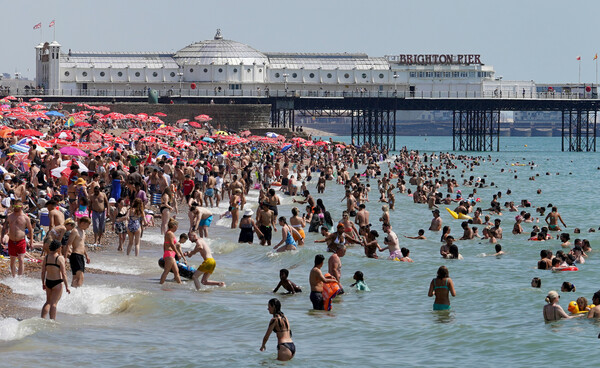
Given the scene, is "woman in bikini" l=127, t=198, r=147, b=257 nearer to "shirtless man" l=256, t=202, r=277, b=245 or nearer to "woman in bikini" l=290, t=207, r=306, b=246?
"shirtless man" l=256, t=202, r=277, b=245

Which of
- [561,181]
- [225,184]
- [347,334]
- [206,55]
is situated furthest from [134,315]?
[206,55]

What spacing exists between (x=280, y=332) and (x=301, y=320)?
9.74ft

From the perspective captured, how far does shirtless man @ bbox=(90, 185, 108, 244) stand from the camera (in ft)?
69.0

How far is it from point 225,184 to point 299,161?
69.8ft

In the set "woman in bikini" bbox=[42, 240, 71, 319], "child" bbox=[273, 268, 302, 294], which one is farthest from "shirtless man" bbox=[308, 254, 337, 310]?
"woman in bikini" bbox=[42, 240, 71, 319]

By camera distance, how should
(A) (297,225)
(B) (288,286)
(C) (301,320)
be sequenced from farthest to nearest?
1. (A) (297,225)
2. (B) (288,286)
3. (C) (301,320)

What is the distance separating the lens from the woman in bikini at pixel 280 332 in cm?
1300

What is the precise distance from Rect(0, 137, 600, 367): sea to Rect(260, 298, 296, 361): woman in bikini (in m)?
0.16

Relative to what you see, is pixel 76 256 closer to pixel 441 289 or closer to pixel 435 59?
pixel 441 289

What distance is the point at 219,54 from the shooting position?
9219cm

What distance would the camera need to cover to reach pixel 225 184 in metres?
37.0

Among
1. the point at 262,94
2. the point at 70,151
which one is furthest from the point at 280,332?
the point at 262,94

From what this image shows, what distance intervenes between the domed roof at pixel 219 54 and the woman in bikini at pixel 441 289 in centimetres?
7545

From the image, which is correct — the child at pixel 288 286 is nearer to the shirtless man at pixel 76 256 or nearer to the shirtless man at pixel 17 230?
the shirtless man at pixel 76 256
